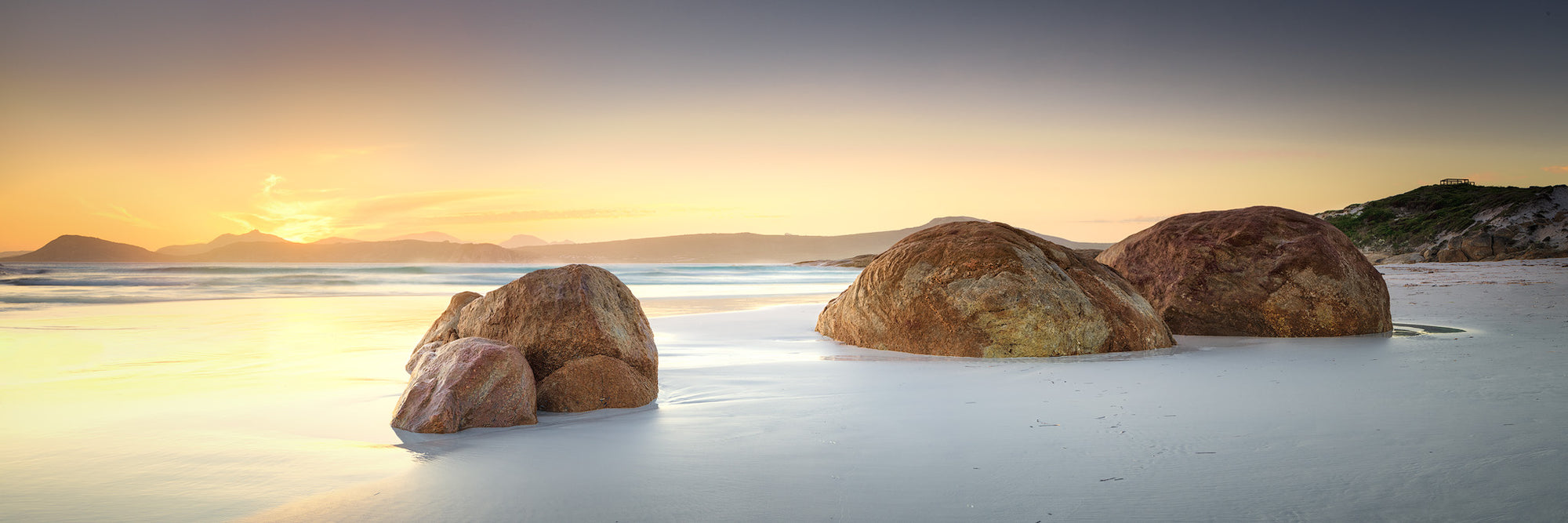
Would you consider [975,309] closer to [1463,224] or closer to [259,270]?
[1463,224]

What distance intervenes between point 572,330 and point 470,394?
2.70 ft

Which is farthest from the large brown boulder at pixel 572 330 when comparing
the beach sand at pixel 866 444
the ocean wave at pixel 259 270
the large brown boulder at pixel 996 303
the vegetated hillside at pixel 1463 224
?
the ocean wave at pixel 259 270

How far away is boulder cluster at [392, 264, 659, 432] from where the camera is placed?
3.39 meters

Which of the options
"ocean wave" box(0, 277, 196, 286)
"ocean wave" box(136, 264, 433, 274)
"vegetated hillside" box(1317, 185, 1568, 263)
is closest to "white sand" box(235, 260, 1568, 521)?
"ocean wave" box(0, 277, 196, 286)

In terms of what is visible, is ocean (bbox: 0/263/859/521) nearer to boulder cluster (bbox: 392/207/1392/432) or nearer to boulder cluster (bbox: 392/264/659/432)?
boulder cluster (bbox: 392/264/659/432)

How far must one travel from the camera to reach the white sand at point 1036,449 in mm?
2158

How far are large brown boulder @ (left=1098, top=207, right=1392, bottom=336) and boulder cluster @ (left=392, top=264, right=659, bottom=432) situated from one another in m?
5.03

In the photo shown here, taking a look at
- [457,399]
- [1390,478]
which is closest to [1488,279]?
[1390,478]

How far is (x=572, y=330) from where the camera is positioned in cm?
414

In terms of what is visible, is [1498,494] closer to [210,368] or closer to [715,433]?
[715,433]

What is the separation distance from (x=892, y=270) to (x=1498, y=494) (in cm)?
432

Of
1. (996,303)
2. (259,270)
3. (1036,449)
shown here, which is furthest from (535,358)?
(259,270)

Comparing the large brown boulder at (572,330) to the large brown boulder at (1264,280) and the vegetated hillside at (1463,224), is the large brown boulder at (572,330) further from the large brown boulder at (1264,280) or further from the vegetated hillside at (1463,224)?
the vegetated hillside at (1463,224)

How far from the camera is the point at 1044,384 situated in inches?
166
